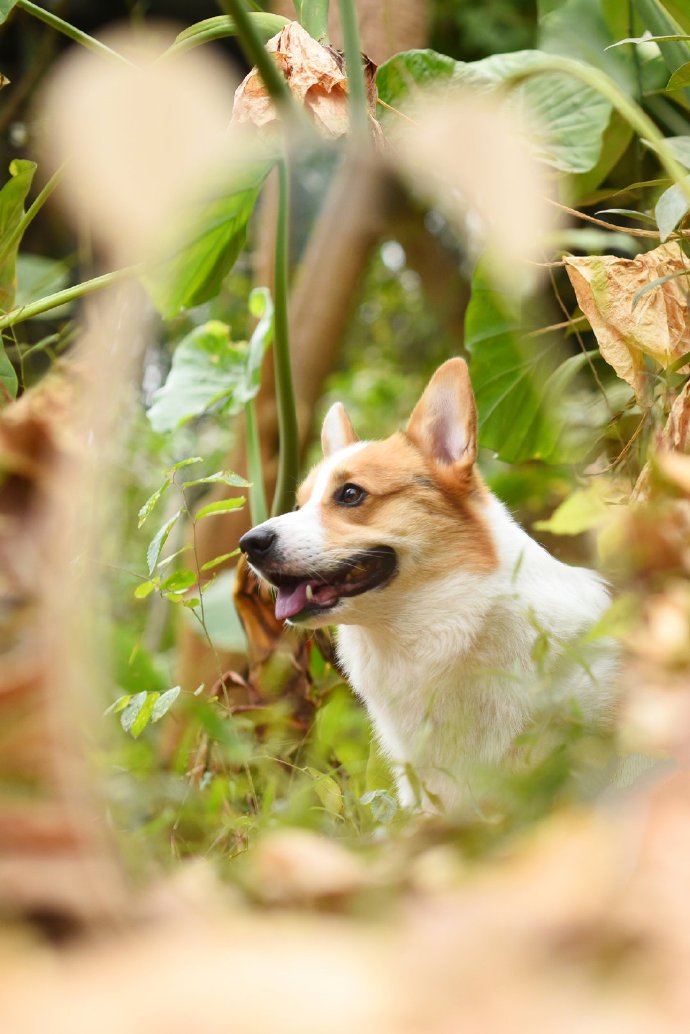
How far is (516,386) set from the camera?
1925 millimetres

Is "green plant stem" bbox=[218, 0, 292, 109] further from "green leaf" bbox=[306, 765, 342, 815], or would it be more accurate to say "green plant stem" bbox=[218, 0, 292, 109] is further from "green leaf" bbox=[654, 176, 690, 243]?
"green leaf" bbox=[306, 765, 342, 815]

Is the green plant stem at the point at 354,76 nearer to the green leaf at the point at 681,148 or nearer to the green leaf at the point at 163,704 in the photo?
the green leaf at the point at 681,148

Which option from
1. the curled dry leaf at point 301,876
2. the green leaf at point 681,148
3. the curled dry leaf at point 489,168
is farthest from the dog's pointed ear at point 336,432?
the curled dry leaf at point 301,876

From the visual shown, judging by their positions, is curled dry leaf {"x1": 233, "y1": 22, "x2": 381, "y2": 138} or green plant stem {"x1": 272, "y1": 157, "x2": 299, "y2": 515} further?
green plant stem {"x1": 272, "y1": 157, "x2": 299, "y2": 515}

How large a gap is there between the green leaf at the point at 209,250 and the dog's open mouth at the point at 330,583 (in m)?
0.50

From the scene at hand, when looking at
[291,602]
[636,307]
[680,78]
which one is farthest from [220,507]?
[680,78]

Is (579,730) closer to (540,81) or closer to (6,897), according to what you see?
(6,897)

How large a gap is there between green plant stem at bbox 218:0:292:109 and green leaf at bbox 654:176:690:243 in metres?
0.49

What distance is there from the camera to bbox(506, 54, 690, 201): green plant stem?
118 centimetres

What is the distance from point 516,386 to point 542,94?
0.52 m

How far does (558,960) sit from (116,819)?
0.30 meters

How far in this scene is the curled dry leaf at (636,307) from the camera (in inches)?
49.9

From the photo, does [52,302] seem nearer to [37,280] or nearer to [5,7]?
[5,7]

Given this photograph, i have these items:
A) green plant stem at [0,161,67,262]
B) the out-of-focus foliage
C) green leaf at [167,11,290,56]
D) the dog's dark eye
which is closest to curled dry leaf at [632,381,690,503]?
the out-of-focus foliage
